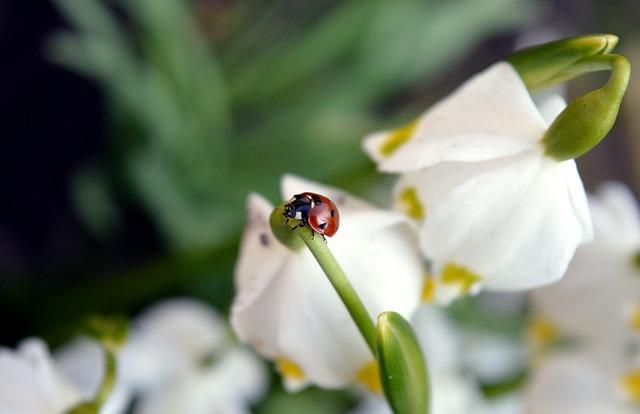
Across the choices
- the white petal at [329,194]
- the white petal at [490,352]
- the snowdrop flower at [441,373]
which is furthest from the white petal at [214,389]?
the white petal at [329,194]

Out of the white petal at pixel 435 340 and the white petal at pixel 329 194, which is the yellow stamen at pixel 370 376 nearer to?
the white petal at pixel 329 194

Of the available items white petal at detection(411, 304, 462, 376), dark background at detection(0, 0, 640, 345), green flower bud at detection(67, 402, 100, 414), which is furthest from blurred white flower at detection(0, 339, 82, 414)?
dark background at detection(0, 0, 640, 345)

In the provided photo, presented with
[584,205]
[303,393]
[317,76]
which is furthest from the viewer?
[317,76]

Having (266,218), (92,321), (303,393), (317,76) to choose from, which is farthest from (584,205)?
(317,76)

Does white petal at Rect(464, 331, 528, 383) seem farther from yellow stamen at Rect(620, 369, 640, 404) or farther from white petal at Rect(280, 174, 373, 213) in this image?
white petal at Rect(280, 174, 373, 213)

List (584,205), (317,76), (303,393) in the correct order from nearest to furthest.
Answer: (584,205) < (303,393) < (317,76)

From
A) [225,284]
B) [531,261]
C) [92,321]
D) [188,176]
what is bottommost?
[531,261]

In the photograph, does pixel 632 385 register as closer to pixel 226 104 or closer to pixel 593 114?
pixel 593 114

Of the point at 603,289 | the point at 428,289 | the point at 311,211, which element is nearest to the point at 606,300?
the point at 603,289

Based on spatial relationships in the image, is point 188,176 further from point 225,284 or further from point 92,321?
point 92,321
